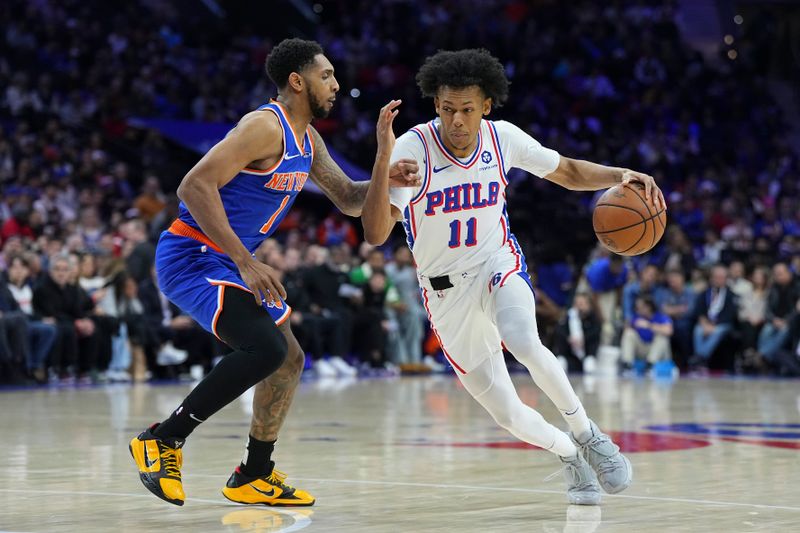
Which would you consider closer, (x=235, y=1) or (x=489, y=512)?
(x=489, y=512)

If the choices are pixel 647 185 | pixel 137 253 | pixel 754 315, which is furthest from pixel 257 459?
pixel 754 315

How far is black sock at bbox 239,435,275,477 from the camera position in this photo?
227 inches

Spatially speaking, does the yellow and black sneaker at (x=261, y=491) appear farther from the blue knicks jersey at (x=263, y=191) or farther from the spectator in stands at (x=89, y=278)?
the spectator in stands at (x=89, y=278)

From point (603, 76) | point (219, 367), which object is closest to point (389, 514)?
point (219, 367)

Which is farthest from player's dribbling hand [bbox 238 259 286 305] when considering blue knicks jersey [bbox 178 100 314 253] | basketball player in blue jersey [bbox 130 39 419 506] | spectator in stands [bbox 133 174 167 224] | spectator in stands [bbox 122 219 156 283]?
spectator in stands [bbox 133 174 167 224]

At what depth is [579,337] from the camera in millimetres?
17734

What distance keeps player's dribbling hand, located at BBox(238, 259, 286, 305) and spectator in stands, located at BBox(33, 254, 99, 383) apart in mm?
9361

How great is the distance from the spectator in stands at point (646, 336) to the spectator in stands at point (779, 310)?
1299 millimetres

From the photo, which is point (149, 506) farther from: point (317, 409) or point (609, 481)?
point (317, 409)

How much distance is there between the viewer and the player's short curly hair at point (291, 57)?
5738 millimetres

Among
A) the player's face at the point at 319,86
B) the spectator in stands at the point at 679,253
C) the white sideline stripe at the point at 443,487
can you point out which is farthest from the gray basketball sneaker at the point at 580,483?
the spectator in stands at the point at 679,253

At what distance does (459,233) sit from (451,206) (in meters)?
0.13

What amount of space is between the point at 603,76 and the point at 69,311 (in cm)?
1537

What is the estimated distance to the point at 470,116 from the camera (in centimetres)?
598
